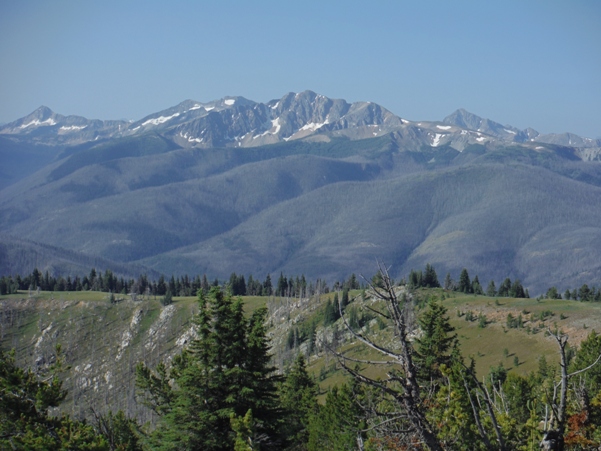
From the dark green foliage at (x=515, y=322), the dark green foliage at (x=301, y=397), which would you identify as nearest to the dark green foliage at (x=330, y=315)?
the dark green foliage at (x=515, y=322)

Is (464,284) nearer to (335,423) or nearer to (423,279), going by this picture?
(423,279)

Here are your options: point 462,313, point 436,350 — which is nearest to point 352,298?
point 462,313

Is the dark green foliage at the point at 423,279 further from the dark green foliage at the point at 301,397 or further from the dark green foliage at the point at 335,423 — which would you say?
the dark green foliage at the point at 335,423

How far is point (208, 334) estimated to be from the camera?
35438mm

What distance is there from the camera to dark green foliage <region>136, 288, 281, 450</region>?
1332 inches

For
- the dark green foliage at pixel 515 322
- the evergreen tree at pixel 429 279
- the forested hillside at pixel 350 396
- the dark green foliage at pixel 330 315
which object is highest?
the forested hillside at pixel 350 396

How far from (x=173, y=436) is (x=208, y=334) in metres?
4.96

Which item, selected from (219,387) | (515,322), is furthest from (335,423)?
(515,322)

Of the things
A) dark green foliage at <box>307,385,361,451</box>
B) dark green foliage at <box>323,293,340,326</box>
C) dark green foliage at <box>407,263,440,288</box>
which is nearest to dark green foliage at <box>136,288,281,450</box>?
dark green foliage at <box>307,385,361,451</box>

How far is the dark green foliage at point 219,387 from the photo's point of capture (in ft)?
111

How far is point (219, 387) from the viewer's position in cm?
3506

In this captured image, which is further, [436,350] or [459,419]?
[436,350]

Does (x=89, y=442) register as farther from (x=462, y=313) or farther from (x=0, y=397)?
(x=462, y=313)

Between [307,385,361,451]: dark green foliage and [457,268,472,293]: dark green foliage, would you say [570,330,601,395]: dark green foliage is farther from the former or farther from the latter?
[457,268,472,293]: dark green foliage
